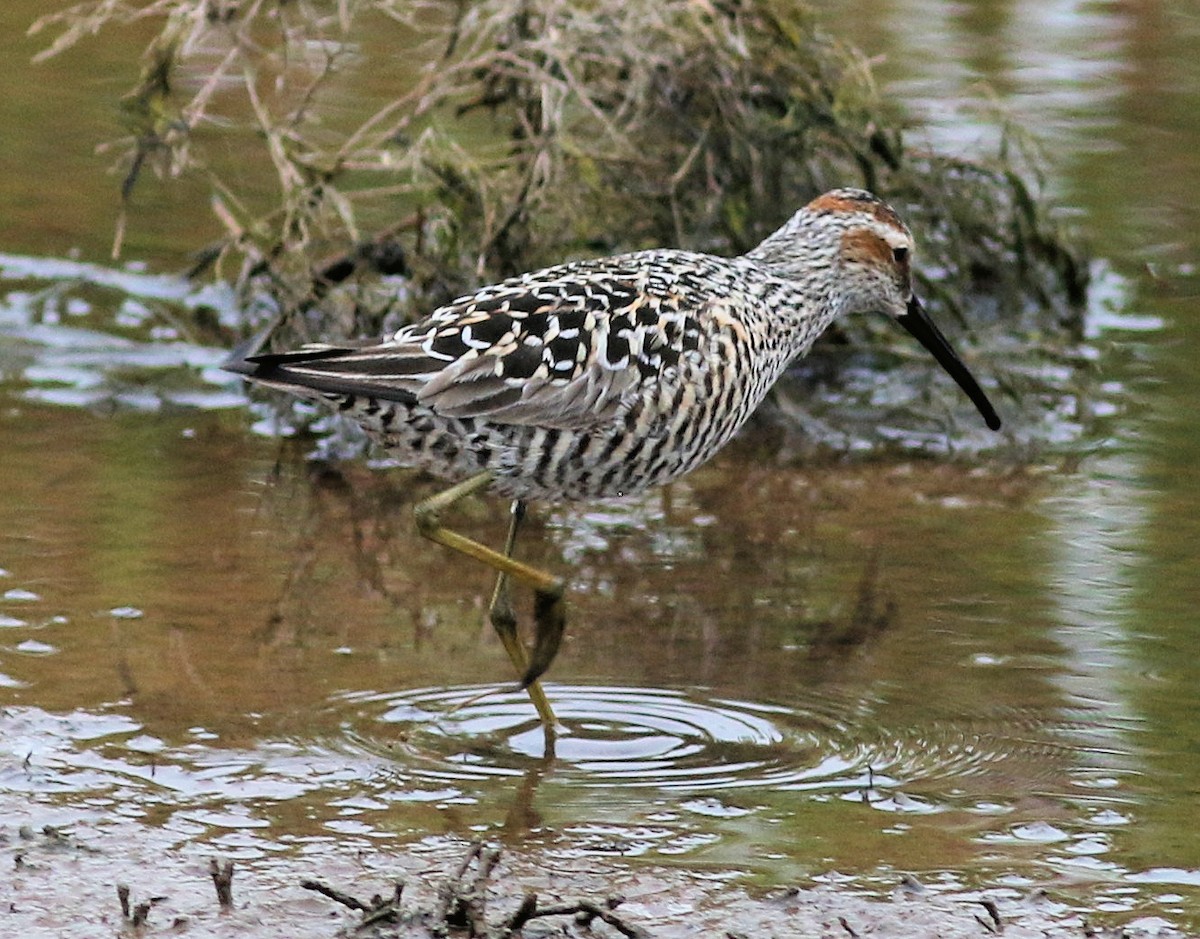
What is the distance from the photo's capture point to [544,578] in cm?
611

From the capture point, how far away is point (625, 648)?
6727 millimetres

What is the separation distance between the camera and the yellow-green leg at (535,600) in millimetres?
5977

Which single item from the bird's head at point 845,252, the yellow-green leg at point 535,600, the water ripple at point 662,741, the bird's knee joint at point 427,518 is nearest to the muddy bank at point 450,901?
the water ripple at point 662,741

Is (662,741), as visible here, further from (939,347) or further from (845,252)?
(939,347)

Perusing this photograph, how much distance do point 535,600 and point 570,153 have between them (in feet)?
9.27

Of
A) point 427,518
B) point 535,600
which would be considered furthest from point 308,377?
point 535,600

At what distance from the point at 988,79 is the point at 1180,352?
382 cm

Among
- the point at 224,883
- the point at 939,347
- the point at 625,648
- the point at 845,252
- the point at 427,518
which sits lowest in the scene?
the point at 625,648

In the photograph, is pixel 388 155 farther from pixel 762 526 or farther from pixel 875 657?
pixel 875 657

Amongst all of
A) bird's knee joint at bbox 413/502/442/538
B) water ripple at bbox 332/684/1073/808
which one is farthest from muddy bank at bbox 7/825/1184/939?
bird's knee joint at bbox 413/502/442/538

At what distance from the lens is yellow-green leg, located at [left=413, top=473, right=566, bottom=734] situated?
598 cm

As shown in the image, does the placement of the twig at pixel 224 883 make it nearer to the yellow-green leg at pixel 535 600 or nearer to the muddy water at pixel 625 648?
the muddy water at pixel 625 648

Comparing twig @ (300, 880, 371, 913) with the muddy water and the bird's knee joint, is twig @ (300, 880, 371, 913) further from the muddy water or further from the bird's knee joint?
the bird's knee joint

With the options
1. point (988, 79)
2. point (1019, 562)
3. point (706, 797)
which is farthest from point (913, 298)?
point (988, 79)
